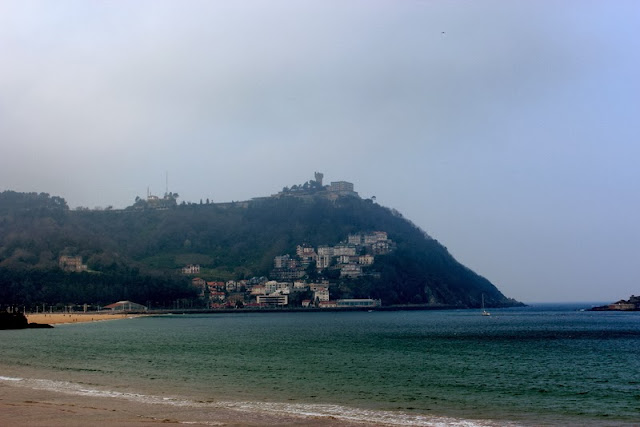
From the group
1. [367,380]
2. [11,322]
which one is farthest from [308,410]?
[11,322]

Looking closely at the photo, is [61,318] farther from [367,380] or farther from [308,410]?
[308,410]

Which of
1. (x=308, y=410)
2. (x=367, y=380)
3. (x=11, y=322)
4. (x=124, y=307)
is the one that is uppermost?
(x=308, y=410)

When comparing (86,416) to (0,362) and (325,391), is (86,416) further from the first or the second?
(0,362)

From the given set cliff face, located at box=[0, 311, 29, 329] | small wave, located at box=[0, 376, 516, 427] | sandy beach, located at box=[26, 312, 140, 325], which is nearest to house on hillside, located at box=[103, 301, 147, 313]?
sandy beach, located at box=[26, 312, 140, 325]

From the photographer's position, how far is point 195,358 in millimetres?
45469

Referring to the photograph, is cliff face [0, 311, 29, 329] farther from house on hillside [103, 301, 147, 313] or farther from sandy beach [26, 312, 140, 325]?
house on hillside [103, 301, 147, 313]

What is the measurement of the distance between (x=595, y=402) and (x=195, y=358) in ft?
91.7

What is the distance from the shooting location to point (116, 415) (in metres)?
21.1

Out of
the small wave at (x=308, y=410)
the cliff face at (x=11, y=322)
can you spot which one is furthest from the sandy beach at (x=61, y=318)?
the small wave at (x=308, y=410)

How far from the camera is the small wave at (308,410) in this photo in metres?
20.8

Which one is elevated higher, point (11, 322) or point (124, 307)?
point (11, 322)

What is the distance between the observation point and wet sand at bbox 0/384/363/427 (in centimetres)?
1959

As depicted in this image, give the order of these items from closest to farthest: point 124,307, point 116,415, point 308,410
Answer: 1. point 116,415
2. point 308,410
3. point 124,307

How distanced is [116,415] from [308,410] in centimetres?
659
